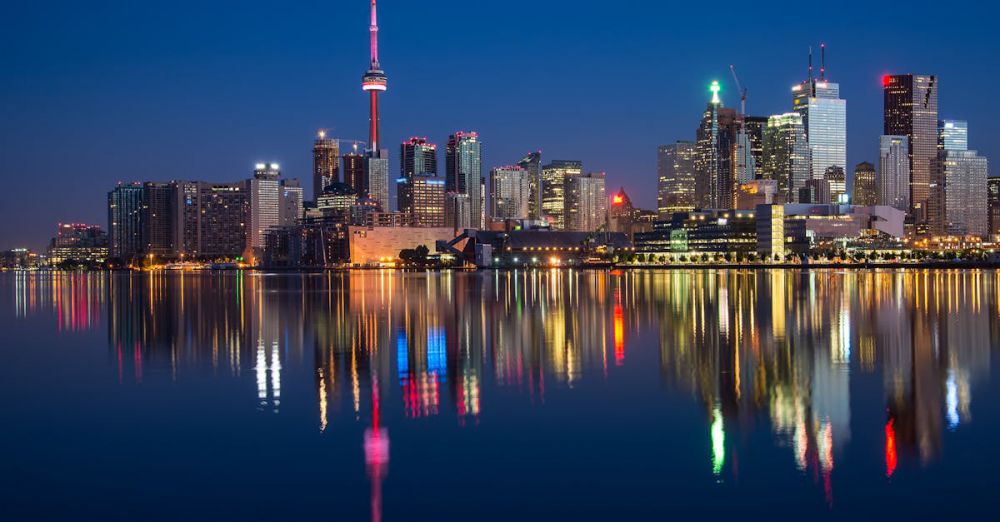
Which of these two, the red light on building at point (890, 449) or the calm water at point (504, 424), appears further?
the red light on building at point (890, 449)

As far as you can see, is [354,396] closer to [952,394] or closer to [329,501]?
[329,501]

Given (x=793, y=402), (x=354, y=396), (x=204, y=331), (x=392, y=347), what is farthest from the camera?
(x=204, y=331)

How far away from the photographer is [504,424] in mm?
18938

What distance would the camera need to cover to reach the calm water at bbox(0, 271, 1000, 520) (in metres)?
13.7

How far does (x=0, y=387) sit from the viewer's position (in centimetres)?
2559

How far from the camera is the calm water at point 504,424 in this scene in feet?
45.0

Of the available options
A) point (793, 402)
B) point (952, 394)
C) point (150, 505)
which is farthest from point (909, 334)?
point (150, 505)

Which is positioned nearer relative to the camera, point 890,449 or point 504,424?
point 890,449

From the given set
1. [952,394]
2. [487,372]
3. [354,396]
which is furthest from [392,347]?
[952,394]

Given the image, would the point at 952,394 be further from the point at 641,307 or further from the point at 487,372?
the point at 641,307

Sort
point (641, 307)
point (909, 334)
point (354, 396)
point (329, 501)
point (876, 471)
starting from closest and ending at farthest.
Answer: point (329, 501), point (876, 471), point (354, 396), point (909, 334), point (641, 307)

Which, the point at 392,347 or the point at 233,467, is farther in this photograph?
the point at 392,347

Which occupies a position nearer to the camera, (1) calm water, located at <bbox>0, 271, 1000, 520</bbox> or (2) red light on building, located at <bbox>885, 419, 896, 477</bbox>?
(1) calm water, located at <bbox>0, 271, 1000, 520</bbox>

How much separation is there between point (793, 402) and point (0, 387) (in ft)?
65.7
